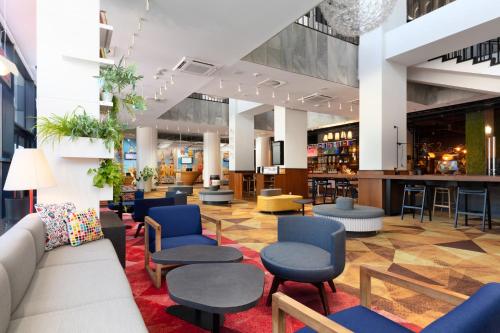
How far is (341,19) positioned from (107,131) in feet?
12.9

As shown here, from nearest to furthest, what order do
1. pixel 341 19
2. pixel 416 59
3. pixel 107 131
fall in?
pixel 107 131 < pixel 341 19 < pixel 416 59

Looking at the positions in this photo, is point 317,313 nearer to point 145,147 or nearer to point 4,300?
point 4,300

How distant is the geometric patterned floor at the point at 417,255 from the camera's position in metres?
2.63

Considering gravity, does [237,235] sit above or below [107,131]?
below

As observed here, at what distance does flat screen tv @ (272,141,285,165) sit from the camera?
10895 mm

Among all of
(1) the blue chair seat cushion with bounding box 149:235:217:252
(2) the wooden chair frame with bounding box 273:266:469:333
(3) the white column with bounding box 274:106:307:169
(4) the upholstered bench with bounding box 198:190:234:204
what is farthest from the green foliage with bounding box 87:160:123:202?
(3) the white column with bounding box 274:106:307:169

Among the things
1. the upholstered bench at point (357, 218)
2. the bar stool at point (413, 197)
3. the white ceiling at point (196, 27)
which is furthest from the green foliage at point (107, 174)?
the bar stool at point (413, 197)

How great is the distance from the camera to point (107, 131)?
3.40 m

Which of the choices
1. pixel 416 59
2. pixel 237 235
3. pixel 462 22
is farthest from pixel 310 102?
pixel 237 235

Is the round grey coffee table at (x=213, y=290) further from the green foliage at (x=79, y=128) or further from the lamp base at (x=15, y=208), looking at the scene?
the lamp base at (x=15, y=208)

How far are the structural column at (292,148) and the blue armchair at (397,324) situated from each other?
8.96 m

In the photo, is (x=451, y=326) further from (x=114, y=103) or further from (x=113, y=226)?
(x=114, y=103)

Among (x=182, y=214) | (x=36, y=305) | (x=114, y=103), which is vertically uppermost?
(x=114, y=103)

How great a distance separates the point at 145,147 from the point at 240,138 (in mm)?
5441
